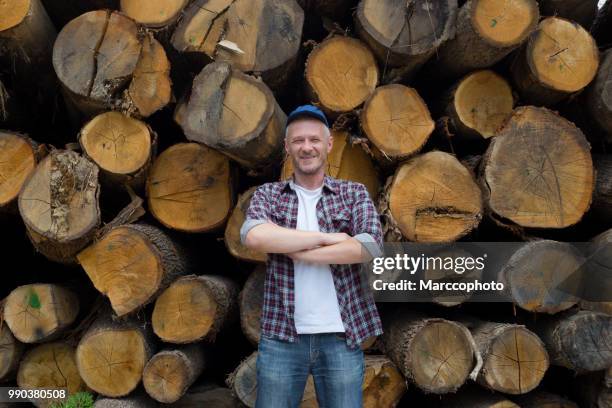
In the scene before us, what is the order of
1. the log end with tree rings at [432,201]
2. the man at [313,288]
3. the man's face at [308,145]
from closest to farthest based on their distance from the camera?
1. the man at [313,288]
2. the man's face at [308,145]
3. the log end with tree rings at [432,201]

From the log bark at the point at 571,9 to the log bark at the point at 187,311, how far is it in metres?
2.67

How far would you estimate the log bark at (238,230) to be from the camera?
9.05 feet

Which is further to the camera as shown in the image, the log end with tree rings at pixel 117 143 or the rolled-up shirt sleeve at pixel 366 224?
the log end with tree rings at pixel 117 143

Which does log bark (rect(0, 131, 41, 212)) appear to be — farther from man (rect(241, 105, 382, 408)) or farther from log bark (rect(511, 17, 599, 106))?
log bark (rect(511, 17, 599, 106))

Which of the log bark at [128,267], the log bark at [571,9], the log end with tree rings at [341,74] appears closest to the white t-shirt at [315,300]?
the log bark at [128,267]

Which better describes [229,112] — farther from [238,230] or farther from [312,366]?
[312,366]

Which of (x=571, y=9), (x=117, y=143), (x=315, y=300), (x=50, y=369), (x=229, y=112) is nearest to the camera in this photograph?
(x=315, y=300)

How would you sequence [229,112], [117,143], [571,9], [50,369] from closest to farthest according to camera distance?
[229,112]
[117,143]
[50,369]
[571,9]

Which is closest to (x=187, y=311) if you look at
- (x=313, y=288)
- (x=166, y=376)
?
(x=166, y=376)

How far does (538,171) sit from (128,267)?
228 centimetres

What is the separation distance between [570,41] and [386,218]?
5.05ft

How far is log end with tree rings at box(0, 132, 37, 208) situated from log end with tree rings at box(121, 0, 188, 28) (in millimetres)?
963

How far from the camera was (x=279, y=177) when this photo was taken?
9.83ft

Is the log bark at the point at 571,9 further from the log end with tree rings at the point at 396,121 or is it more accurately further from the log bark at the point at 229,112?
the log bark at the point at 229,112
